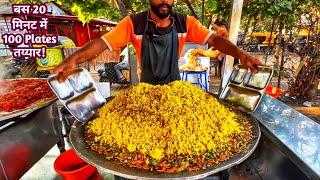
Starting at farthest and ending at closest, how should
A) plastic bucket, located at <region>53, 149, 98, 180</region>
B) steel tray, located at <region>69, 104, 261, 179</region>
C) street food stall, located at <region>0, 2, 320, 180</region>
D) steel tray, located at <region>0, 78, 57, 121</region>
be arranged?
plastic bucket, located at <region>53, 149, 98, 180</region> → steel tray, located at <region>0, 78, 57, 121</region> → street food stall, located at <region>0, 2, 320, 180</region> → steel tray, located at <region>69, 104, 261, 179</region>

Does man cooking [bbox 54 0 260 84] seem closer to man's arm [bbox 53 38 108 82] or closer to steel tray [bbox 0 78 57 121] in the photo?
man's arm [bbox 53 38 108 82]

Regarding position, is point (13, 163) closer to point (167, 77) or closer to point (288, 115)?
point (167, 77)

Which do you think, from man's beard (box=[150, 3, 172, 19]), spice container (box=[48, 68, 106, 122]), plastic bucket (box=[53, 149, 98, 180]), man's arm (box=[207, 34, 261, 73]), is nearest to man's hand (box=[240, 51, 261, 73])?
man's arm (box=[207, 34, 261, 73])

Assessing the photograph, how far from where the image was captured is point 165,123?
175cm

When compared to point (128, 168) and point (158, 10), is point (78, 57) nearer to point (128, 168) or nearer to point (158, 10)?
point (158, 10)

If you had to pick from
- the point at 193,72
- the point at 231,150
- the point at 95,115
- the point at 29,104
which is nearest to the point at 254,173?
the point at 231,150

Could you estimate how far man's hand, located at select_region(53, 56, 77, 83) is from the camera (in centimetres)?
199

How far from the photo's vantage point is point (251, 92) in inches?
88.2

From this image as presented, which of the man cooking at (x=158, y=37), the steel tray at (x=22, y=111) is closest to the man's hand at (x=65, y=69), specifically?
the man cooking at (x=158, y=37)

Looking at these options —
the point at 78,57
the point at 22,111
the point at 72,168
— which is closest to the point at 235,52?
the point at 78,57

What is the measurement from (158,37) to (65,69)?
118 cm

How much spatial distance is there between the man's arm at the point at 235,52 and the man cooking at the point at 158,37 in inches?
0.4

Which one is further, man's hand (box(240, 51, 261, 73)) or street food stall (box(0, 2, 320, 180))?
man's hand (box(240, 51, 261, 73))

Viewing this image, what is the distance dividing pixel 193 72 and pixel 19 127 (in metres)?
3.56
